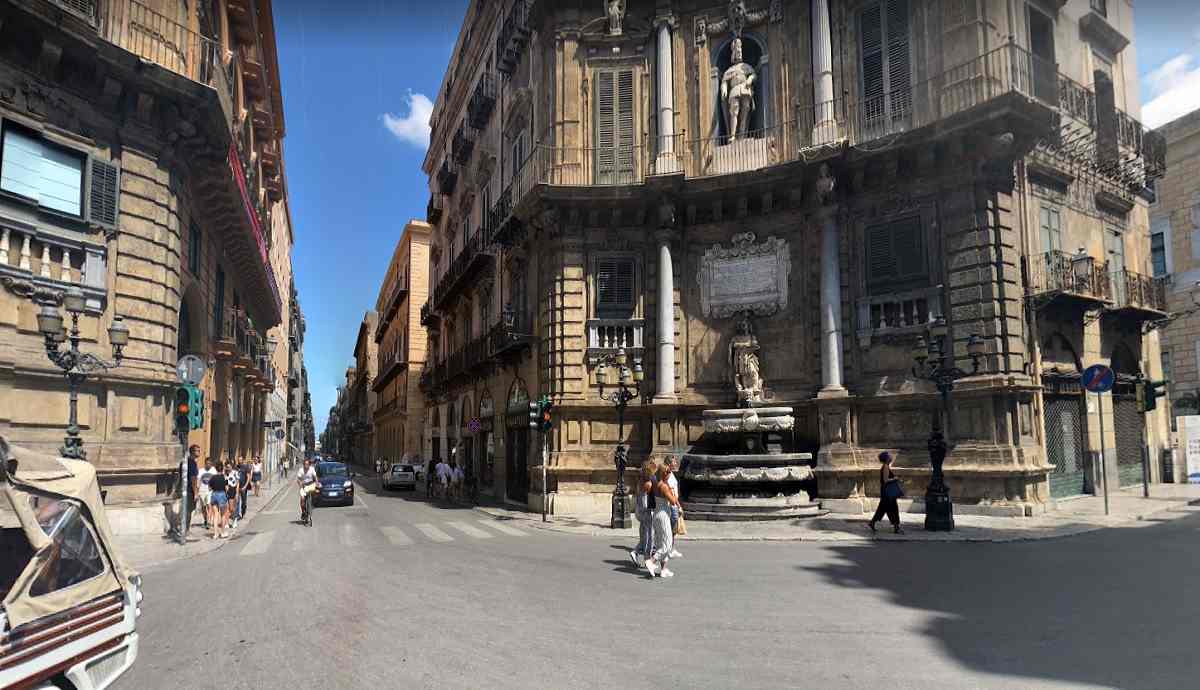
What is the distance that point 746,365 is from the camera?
1933 cm

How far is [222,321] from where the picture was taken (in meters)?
25.5

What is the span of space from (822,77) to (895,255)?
200 inches

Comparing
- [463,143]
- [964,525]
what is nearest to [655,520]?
[964,525]

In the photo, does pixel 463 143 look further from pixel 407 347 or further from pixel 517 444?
pixel 407 347

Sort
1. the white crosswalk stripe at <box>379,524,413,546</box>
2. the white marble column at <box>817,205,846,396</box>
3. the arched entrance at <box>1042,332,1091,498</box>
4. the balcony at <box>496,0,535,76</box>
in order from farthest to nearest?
the balcony at <box>496,0,535,76</box>
the white marble column at <box>817,205,846,396</box>
the arched entrance at <box>1042,332,1091,498</box>
the white crosswalk stripe at <box>379,524,413,546</box>

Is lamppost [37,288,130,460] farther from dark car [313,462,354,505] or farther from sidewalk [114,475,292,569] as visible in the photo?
dark car [313,462,354,505]

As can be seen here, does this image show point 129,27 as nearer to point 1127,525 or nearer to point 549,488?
point 549,488

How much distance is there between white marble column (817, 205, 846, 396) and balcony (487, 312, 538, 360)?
8.62 metres

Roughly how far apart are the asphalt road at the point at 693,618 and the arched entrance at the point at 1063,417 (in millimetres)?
4890

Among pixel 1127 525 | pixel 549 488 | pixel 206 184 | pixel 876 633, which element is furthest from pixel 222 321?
pixel 1127 525

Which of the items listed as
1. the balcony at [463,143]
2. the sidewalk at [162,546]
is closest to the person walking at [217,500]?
the sidewalk at [162,546]

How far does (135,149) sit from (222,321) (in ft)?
35.4

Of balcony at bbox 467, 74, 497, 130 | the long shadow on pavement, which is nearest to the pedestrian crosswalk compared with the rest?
the long shadow on pavement

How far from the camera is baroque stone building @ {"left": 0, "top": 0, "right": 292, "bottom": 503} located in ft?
44.2
